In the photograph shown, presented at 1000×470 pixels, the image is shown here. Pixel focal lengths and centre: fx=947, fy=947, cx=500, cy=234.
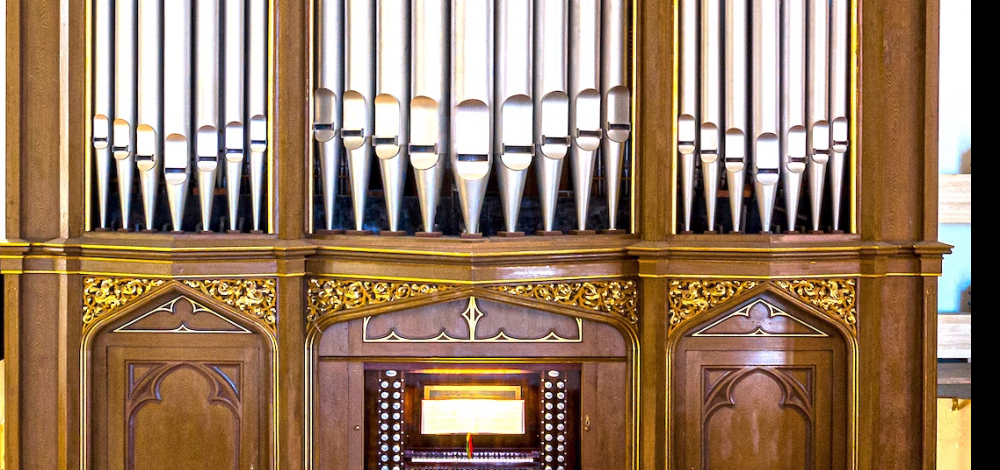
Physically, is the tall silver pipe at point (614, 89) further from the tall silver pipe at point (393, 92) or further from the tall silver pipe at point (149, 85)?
the tall silver pipe at point (149, 85)

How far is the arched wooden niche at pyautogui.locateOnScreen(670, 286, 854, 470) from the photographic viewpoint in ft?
16.3

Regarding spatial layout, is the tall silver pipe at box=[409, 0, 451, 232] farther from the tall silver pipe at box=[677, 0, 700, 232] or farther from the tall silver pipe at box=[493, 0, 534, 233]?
the tall silver pipe at box=[677, 0, 700, 232]

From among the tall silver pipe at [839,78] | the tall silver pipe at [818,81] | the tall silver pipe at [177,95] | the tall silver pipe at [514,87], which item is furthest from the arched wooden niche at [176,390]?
the tall silver pipe at [839,78]

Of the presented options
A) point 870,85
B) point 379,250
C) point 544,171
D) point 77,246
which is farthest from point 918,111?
point 77,246

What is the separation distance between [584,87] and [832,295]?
167 centimetres

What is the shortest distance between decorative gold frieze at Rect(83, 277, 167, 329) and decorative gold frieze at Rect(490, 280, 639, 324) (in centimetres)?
185

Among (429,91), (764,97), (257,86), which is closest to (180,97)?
(257,86)

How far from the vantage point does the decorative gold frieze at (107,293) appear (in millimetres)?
4941

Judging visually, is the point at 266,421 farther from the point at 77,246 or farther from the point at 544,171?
the point at 544,171

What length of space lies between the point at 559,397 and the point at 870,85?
230 centimetres

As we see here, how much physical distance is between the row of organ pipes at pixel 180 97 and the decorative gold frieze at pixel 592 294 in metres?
1.49

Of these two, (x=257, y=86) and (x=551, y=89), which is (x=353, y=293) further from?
(x=551, y=89)

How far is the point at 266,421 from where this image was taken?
501cm

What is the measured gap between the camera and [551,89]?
4.79 metres
